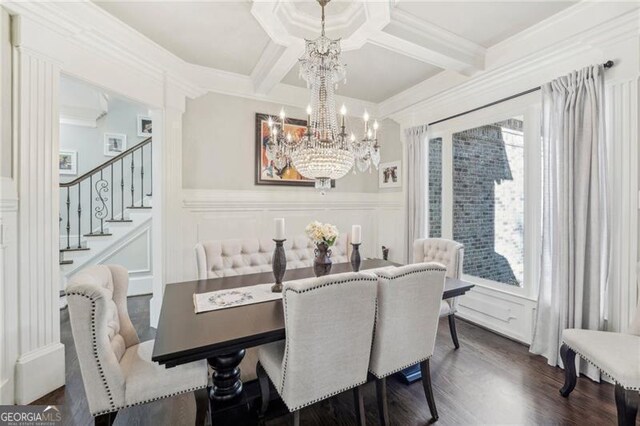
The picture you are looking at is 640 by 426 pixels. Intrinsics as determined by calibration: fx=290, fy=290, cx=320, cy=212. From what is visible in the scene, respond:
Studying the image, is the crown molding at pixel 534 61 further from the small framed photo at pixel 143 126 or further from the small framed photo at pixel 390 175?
the small framed photo at pixel 143 126

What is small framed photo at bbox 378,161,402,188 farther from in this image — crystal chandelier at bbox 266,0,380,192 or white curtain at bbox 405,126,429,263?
crystal chandelier at bbox 266,0,380,192

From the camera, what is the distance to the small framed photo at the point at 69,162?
479 cm

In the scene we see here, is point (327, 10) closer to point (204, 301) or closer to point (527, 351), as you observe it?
point (204, 301)

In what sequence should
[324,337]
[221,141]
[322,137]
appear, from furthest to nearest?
[221,141] → [322,137] → [324,337]

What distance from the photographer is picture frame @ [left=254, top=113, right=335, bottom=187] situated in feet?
11.8

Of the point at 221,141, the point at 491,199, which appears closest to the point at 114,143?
the point at 221,141

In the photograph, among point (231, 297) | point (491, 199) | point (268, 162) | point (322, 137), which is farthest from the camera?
point (268, 162)

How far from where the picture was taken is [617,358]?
1.61 m

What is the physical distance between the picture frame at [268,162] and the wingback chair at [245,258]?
1.12 m

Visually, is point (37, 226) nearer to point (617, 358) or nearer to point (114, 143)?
point (617, 358)

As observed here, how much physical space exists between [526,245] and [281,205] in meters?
2.69

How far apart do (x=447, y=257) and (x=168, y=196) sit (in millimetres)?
2840

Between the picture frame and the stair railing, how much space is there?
7.21 ft

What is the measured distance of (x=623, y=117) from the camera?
2.07m
